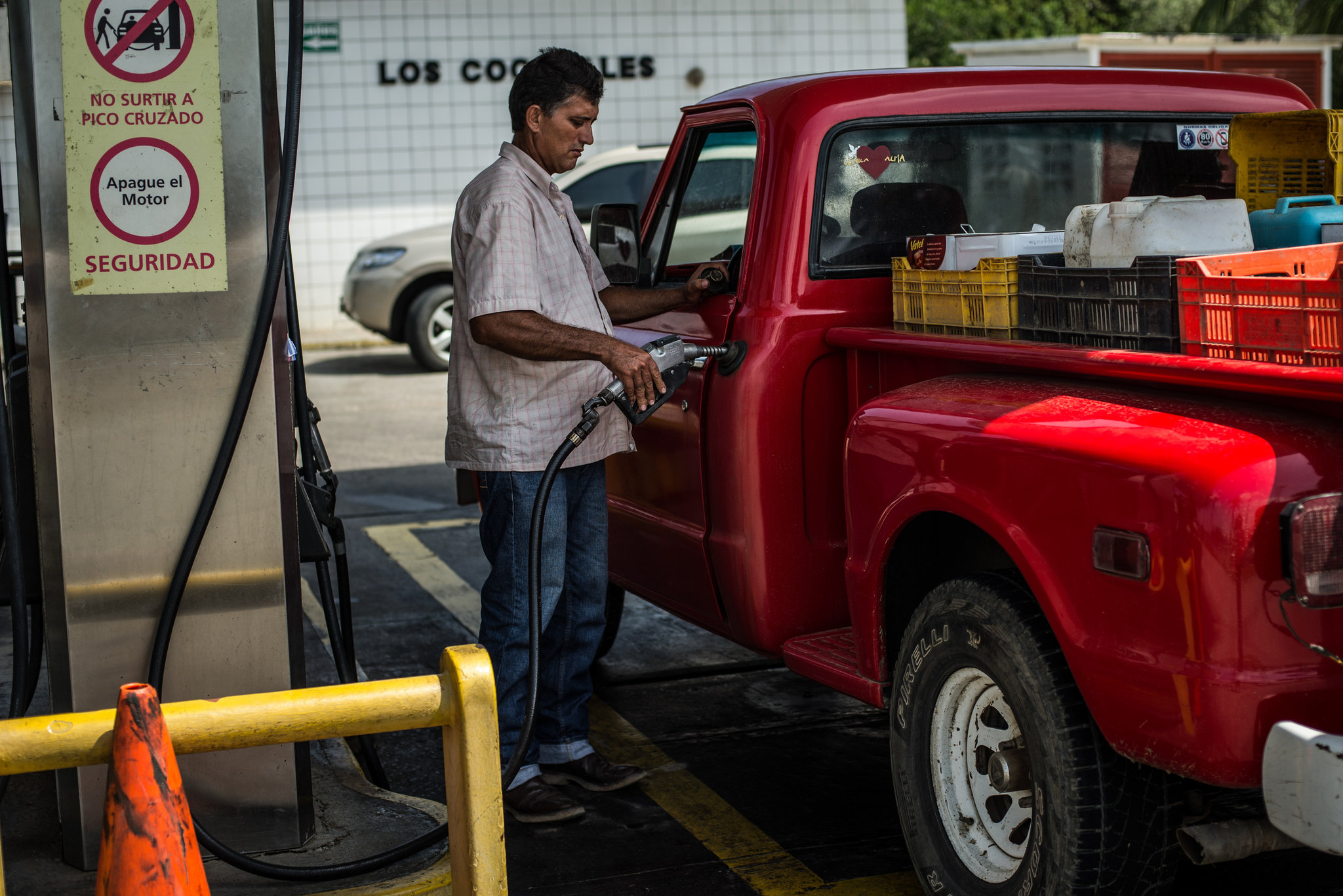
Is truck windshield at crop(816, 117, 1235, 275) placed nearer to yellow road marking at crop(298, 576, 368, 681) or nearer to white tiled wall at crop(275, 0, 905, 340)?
yellow road marking at crop(298, 576, 368, 681)

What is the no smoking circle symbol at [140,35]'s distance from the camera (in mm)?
3346

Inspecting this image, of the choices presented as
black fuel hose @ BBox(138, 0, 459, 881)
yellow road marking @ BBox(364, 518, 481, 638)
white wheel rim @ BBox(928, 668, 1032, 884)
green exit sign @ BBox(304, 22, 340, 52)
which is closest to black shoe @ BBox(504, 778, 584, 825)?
black fuel hose @ BBox(138, 0, 459, 881)

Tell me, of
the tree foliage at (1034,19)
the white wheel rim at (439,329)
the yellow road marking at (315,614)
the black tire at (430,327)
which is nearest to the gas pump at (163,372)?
the yellow road marking at (315,614)

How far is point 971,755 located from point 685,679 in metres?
2.31

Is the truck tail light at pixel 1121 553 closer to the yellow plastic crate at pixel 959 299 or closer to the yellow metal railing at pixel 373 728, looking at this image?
the yellow plastic crate at pixel 959 299

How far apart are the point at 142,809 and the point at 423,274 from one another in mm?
11398

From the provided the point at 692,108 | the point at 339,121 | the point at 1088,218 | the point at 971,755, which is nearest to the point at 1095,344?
the point at 1088,218

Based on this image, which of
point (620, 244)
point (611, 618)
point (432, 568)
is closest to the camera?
point (620, 244)

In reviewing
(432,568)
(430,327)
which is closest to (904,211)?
(432,568)

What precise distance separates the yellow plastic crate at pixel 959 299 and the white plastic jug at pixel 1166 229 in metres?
0.21

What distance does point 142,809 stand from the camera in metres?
2.37

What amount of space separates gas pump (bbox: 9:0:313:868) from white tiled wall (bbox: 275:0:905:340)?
12.3 m

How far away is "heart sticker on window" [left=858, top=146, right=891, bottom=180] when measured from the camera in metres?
4.09

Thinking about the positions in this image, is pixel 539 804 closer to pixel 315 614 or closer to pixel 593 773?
pixel 593 773
